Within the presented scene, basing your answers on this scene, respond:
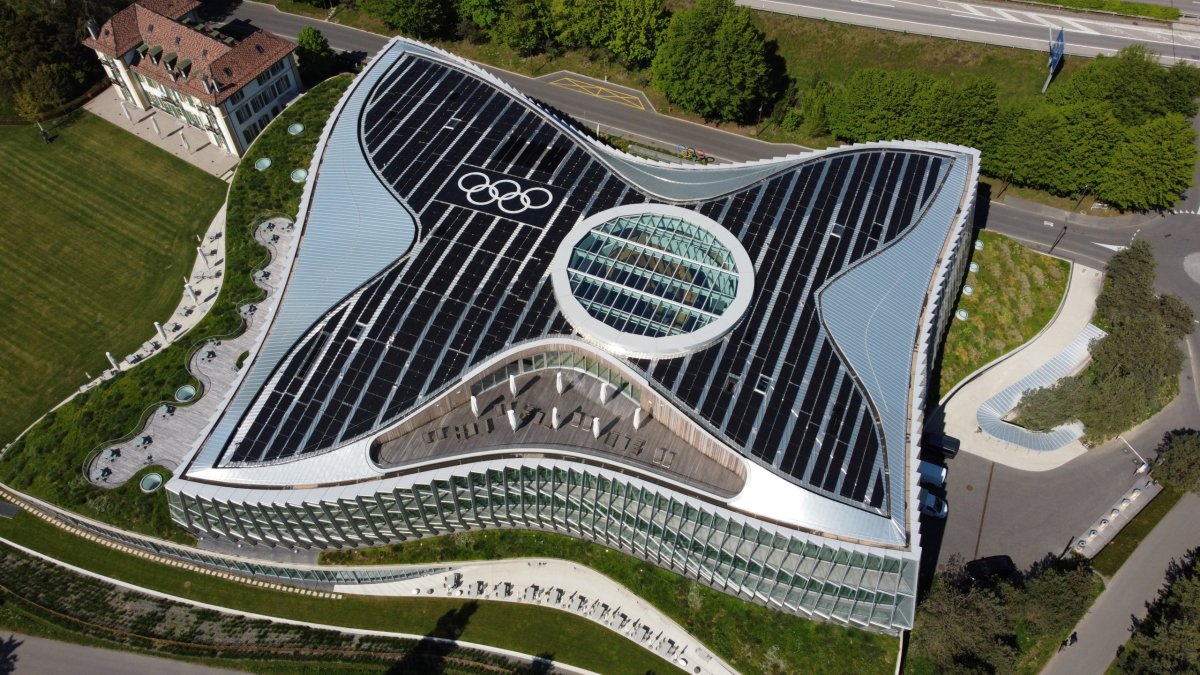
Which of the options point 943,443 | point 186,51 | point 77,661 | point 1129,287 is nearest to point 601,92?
point 186,51

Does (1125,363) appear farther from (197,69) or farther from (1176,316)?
(197,69)

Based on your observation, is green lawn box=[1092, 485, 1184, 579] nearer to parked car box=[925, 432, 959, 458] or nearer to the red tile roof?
parked car box=[925, 432, 959, 458]

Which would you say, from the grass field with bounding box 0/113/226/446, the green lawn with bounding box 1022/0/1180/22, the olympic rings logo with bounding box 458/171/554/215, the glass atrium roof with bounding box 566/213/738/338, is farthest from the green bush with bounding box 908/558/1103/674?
the green lawn with bounding box 1022/0/1180/22

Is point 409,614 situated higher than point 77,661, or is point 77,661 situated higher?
point 409,614

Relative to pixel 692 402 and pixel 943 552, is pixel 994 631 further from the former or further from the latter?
pixel 692 402

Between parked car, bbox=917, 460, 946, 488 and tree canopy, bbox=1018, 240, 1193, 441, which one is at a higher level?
tree canopy, bbox=1018, 240, 1193, 441
